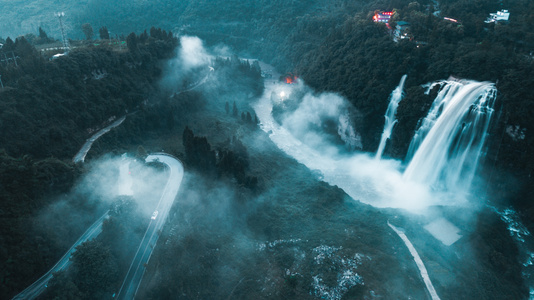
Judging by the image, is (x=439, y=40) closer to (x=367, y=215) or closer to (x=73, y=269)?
(x=367, y=215)

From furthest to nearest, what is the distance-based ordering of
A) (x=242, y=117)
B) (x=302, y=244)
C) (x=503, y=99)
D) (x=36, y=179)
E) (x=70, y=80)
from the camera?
(x=242, y=117) < (x=70, y=80) < (x=503, y=99) < (x=302, y=244) < (x=36, y=179)

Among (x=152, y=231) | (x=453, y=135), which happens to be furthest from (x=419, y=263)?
(x=152, y=231)

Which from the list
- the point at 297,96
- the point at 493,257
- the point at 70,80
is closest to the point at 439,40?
the point at 297,96

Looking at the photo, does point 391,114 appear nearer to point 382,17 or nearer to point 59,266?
point 382,17

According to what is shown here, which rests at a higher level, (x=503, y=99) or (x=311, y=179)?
(x=503, y=99)

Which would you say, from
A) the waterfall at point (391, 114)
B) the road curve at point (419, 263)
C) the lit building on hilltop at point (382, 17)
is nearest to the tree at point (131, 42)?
the waterfall at point (391, 114)

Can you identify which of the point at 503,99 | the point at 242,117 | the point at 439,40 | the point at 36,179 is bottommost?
the point at 242,117
